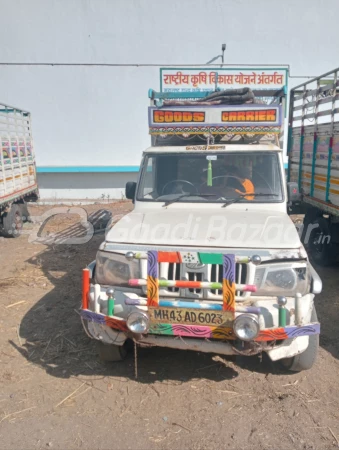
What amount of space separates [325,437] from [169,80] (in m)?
12.3

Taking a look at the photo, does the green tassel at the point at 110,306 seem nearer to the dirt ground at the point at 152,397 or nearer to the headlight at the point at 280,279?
the dirt ground at the point at 152,397

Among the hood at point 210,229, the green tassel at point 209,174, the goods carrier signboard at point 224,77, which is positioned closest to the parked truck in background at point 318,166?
the green tassel at point 209,174

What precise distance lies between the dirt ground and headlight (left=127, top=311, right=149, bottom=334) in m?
0.72

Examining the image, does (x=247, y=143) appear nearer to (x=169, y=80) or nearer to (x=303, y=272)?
(x=303, y=272)

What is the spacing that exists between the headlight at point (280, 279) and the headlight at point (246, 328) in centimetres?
32

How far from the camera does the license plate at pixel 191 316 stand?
3.10 m

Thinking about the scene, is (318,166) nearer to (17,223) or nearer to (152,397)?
(152,397)

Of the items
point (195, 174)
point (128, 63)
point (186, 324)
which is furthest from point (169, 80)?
point (186, 324)

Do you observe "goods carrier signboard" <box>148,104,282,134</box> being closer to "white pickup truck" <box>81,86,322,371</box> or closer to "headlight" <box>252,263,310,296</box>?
"white pickup truck" <box>81,86,322,371</box>

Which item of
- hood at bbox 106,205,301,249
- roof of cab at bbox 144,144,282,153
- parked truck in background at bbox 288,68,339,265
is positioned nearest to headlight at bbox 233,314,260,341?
hood at bbox 106,205,301,249

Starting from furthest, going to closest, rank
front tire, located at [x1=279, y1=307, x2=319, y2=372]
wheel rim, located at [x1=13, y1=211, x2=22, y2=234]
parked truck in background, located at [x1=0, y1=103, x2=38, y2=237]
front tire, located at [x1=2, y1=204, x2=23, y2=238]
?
1. wheel rim, located at [x1=13, y1=211, x2=22, y2=234]
2. front tire, located at [x1=2, y1=204, x2=23, y2=238]
3. parked truck in background, located at [x1=0, y1=103, x2=38, y2=237]
4. front tire, located at [x1=279, y1=307, x2=319, y2=372]

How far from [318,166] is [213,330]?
4.60 metres

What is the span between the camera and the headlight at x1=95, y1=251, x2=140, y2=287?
3.46 metres

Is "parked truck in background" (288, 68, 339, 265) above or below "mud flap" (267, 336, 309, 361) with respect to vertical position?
above
